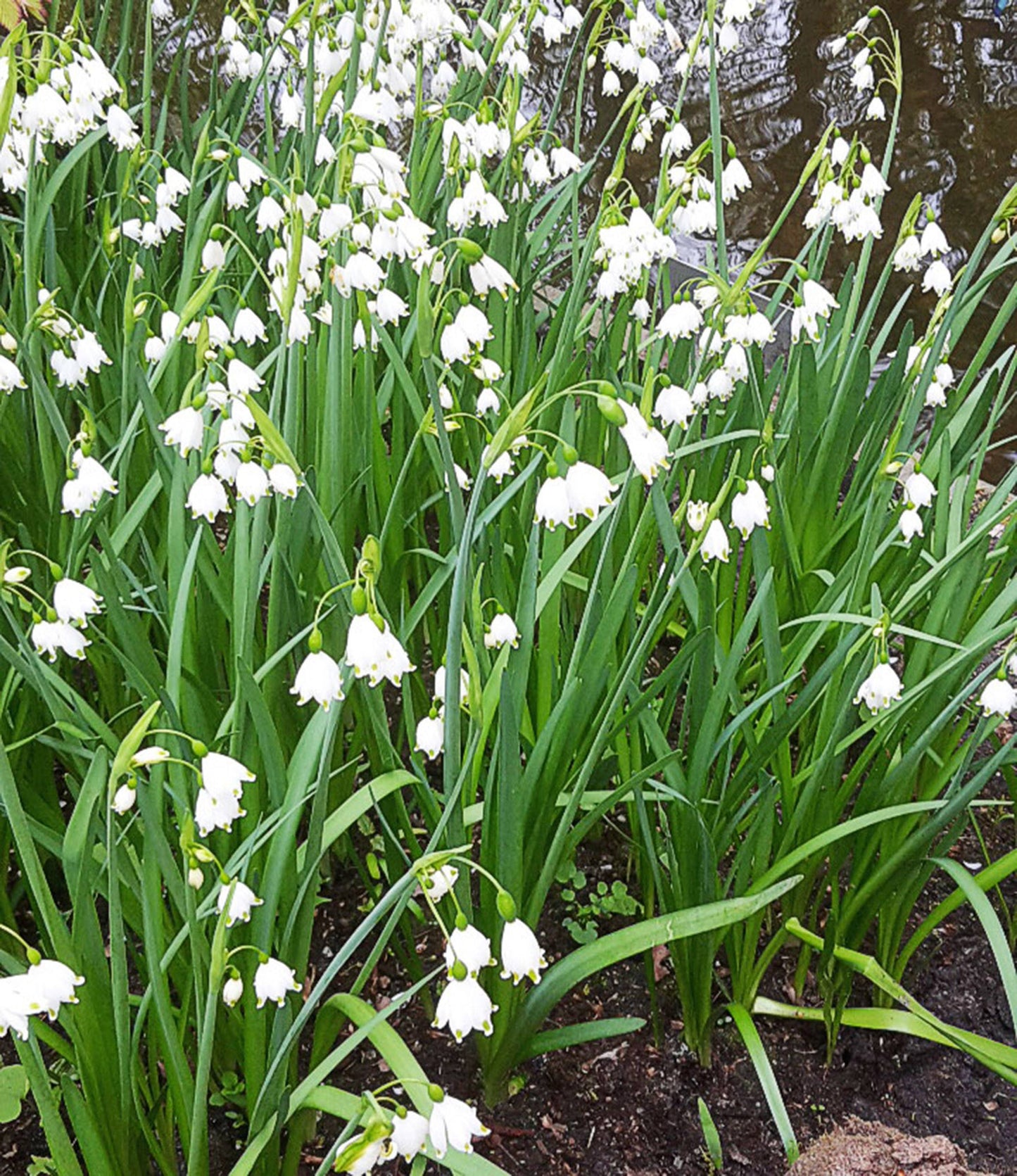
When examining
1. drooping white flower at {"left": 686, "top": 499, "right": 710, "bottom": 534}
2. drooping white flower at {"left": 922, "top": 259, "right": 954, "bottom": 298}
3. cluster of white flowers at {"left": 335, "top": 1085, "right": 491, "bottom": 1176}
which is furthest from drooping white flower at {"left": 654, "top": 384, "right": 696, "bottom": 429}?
cluster of white flowers at {"left": 335, "top": 1085, "right": 491, "bottom": 1176}

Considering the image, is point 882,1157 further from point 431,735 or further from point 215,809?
point 215,809

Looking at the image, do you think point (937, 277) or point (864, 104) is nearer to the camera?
point (937, 277)

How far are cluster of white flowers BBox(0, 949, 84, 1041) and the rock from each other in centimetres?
122

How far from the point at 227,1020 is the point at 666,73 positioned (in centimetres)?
728

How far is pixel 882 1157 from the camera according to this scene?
5.91ft

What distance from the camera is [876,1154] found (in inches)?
71.2

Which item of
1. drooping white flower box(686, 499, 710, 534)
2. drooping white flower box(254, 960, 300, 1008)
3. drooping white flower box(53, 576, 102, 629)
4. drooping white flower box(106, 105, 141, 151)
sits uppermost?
drooping white flower box(106, 105, 141, 151)

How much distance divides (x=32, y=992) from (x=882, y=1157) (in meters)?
1.35

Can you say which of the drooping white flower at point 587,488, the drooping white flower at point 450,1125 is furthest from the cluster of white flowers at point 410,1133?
the drooping white flower at point 587,488

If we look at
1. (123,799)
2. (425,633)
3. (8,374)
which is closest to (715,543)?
(123,799)

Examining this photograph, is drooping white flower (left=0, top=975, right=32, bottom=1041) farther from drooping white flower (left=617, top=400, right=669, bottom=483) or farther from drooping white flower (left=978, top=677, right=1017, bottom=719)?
drooping white flower (left=978, top=677, right=1017, bottom=719)

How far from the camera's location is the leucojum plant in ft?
4.63

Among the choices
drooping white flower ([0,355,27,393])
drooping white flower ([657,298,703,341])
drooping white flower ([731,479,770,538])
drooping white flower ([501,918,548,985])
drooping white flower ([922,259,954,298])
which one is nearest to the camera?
drooping white flower ([501,918,548,985])

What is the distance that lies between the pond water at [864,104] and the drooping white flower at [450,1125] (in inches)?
182
